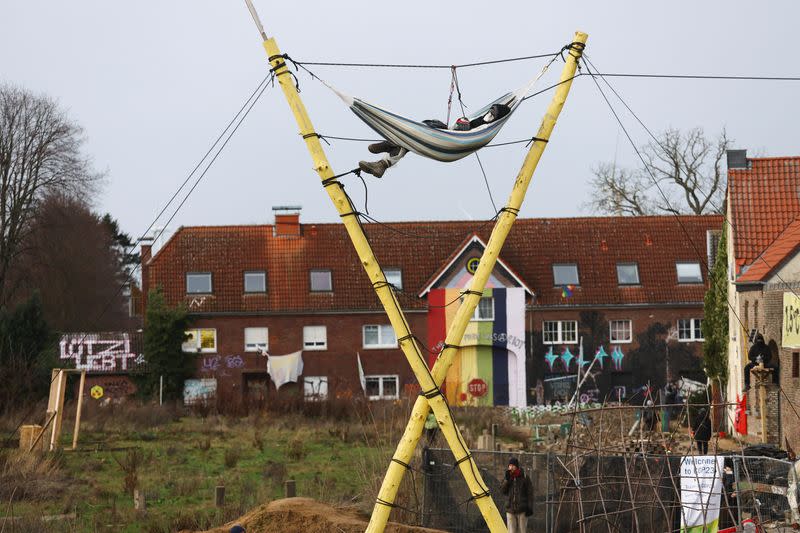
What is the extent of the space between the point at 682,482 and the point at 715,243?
2764cm

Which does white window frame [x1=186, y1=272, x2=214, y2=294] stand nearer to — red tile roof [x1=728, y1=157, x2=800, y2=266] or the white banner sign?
red tile roof [x1=728, y1=157, x2=800, y2=266]

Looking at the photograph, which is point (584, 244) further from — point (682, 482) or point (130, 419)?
point (682, 482)

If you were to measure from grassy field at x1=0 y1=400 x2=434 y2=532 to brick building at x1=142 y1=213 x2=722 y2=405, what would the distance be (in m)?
10.0

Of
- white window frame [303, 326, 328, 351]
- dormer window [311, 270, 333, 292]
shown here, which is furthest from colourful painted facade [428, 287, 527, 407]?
dormer window [311, 270, 333, 292]

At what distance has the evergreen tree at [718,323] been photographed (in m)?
38.7

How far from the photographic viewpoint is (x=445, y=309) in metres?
51.5

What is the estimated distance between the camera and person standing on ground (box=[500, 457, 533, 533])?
63.2 feet

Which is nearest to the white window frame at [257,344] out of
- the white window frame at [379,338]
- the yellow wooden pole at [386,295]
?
the white window frame at [379,338]

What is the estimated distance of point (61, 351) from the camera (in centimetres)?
5050

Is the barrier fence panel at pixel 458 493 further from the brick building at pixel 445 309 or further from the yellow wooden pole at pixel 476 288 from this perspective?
the brick building at pixel 445 309

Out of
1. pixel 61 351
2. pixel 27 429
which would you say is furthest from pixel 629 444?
pixel 61 351

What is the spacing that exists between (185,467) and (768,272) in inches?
598

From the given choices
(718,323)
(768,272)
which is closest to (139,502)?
(768,272)

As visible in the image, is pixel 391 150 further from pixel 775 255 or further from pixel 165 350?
pixel 165 350
